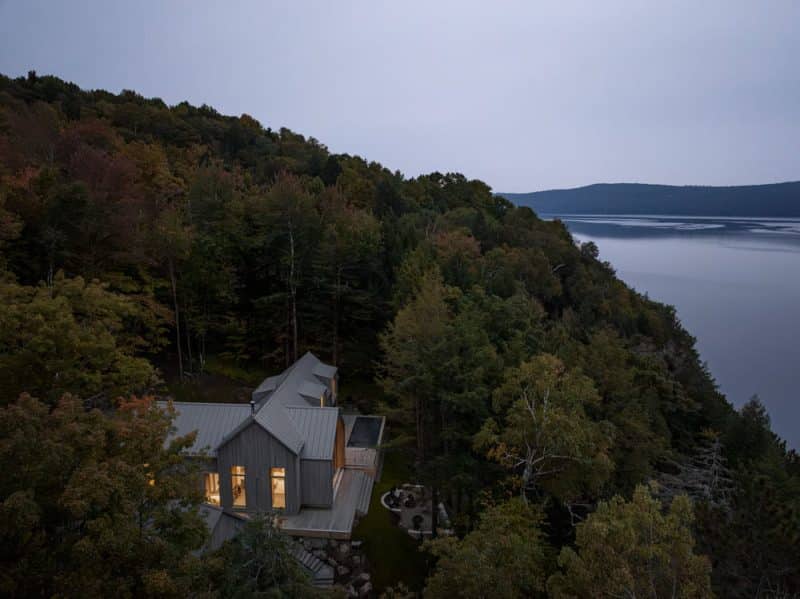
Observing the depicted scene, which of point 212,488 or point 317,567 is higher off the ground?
point 212,488

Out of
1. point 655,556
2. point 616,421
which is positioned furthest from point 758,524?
point 616,421

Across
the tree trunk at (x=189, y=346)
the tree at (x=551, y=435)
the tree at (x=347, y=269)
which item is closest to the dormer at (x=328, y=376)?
the tree at (x=347, y=269)

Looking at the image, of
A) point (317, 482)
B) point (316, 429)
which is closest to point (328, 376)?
point (316, 429)

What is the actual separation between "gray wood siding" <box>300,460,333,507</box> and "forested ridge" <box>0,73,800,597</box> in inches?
98.2

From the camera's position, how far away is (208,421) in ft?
51.6

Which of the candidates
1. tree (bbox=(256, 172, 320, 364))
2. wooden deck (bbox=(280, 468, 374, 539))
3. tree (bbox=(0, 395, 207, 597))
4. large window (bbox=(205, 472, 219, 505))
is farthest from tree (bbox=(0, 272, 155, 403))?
tree (bbox=(256, 172, 320, 364))

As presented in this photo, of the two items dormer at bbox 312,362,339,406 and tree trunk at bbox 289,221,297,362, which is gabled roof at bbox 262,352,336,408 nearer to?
dormer at bbox 312,362,339,406

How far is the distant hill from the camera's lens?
146 m

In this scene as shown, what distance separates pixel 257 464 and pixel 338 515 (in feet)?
10.2

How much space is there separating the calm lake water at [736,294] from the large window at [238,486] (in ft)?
116

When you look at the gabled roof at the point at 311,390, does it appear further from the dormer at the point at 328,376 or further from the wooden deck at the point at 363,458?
the wooden deck at the point at 363,458

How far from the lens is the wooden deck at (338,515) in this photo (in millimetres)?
14039

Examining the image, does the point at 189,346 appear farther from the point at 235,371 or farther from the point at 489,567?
the point at 489,567

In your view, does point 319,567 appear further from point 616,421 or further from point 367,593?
point 616,421
